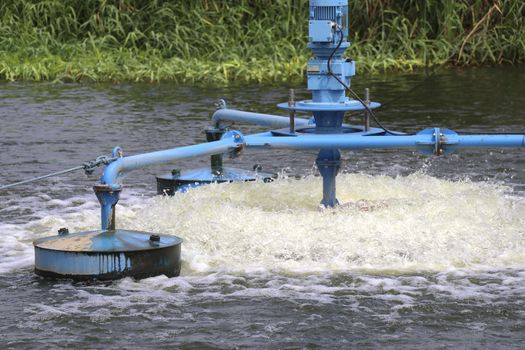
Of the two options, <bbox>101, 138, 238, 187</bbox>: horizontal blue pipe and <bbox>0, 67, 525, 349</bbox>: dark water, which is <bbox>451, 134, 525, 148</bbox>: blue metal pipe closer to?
<bbox>0, 67, 525, 349</bbox>: dark water

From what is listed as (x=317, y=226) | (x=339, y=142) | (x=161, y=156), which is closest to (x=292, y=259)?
(x=317, y=226)

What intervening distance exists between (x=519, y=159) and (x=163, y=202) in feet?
12.4

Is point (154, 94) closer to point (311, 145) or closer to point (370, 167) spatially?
point (370, 167)

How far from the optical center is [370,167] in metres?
11.1

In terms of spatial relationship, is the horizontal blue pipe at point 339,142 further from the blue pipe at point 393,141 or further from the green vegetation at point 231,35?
the green vegetation at point 231,35

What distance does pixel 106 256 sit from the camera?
6945 millimetres

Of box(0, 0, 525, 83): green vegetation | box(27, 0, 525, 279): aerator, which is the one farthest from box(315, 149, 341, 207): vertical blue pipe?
box(0, 0, 525, 83): green vegetation

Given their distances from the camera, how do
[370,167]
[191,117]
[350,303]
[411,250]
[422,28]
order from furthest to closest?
[422,28] → [191,117] → [370,167] → [411,250] → [350,303]

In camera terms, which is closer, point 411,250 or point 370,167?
point 411,250

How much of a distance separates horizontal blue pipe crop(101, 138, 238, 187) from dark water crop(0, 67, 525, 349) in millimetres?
470

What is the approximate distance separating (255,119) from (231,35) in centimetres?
964

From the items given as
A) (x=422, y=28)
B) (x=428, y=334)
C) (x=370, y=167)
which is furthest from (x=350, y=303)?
(x=422, y=28)

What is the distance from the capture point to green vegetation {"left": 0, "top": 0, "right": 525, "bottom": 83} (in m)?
17.9

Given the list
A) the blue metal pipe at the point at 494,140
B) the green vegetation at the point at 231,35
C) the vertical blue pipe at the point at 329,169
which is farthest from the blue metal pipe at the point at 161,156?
the green vegetation at the point at 231,35
